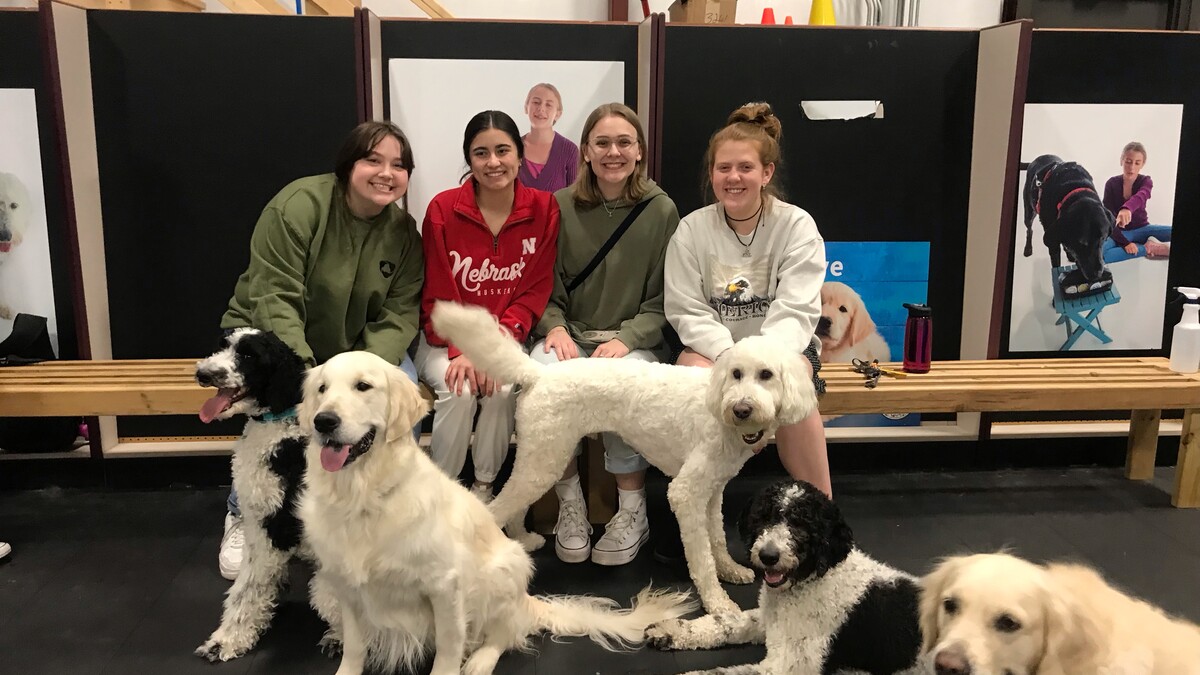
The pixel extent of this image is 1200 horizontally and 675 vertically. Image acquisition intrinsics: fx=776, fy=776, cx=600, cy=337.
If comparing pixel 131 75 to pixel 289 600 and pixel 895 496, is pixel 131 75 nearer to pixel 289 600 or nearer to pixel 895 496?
pixel 289 600

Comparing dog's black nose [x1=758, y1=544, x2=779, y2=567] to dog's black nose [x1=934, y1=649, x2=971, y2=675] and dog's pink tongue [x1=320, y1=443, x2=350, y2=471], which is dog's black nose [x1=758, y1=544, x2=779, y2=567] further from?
dog's pink tongue [x1=320, y1=443, x2=350, y2=471]

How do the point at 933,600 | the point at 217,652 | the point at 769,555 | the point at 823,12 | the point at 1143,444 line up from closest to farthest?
the point at 933,600 < the point at 769,555 < the point at 217,652 < the point at 1143,444 < the point at 823,12

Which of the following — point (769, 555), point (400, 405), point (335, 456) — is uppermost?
point (400, 405)

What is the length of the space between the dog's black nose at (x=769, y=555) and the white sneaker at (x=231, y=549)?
5.89 ft

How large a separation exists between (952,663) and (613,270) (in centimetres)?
190

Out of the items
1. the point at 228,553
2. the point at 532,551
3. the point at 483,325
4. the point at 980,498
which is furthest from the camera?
the point at 980,498

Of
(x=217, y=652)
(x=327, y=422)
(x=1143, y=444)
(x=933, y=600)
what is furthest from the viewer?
(x=1143, y=444)

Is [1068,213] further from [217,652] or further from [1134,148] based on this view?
[217,652]

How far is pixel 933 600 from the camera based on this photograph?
1.58 metres

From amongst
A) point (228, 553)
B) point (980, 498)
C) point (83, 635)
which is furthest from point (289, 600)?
point (980, 498)

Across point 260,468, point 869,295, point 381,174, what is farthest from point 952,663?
point 869,295

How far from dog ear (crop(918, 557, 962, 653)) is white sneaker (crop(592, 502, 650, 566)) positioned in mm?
1359

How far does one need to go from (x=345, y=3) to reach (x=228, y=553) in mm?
2328

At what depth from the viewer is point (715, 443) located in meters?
2.44
